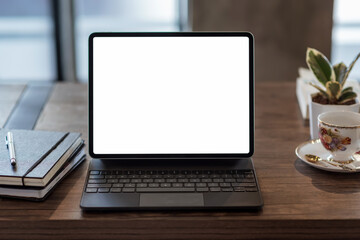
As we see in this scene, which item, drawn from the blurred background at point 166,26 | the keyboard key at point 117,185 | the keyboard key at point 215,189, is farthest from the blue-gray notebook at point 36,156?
the blurred background at point 166,26

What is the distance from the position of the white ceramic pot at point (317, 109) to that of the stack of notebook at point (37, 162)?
525mm

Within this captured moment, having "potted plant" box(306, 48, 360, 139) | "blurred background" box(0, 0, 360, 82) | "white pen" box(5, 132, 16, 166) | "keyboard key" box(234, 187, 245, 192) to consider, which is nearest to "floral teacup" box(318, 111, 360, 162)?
"potted plant" box(306, 48, 360, 139)

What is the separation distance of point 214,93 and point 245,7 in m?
1.87

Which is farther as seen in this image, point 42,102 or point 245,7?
point 245,7

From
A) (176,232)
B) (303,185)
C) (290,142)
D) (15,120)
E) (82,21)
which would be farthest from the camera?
(82,21)

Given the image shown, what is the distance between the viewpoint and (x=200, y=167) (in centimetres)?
107

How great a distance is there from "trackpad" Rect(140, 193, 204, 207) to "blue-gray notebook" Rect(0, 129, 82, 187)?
0.18 m

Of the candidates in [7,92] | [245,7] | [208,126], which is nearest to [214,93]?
[208,126]

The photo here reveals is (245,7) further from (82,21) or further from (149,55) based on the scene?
(149,55)

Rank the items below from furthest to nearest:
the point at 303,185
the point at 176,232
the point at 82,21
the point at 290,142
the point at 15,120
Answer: the point at 82,21 < the point at 15,120 < the point at 290,142 < the point at 303,185 < the point at 176,232

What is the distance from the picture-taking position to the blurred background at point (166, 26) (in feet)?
9.48

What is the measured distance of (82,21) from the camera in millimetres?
3504

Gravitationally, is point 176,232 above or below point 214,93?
below

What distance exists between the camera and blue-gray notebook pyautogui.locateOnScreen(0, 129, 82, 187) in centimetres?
97
